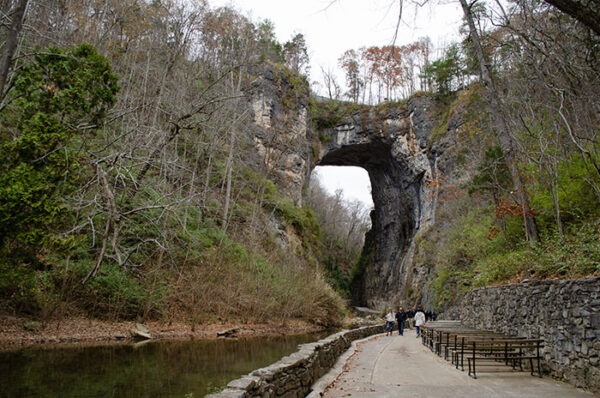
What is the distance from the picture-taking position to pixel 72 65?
28.6ft

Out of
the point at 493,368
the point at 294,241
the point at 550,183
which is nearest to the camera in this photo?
the point at 493,368

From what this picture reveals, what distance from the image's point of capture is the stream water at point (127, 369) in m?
5.92

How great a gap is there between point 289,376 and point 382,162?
135 feet

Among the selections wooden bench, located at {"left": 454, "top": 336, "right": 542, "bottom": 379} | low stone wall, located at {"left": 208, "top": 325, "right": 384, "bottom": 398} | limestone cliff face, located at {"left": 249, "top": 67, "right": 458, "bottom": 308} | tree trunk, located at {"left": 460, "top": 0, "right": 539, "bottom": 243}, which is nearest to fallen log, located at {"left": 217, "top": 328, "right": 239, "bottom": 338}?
low stone wall, located at {"left": 208, "top": 325, "right": 384, "bottom": 398}

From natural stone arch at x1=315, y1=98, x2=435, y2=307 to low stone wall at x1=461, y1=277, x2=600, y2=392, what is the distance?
88.0ft

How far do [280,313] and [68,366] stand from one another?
1028 cm

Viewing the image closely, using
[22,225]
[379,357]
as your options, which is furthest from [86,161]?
[379,357]

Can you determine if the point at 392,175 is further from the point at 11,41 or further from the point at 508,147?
the point at 11,41

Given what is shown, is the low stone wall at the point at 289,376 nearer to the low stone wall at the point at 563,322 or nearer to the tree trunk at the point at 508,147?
the low stone wall at the point at 563,322

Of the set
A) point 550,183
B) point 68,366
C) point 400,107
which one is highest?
point 400,107

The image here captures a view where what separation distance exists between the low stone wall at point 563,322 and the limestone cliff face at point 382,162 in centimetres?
2171

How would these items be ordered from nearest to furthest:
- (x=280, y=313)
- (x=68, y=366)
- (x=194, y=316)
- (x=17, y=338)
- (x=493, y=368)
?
1. (x=68, y=366)
2. (x=493, y=368)
3. (x=17, y=338)
4. (x=194, y=316)
5. (x=280, y=313)

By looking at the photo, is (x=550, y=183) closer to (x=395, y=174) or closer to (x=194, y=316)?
(x=194, y=316)

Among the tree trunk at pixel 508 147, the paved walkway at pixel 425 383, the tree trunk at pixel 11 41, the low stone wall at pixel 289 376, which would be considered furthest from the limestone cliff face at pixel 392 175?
the tree trunk at pixel 11 41
